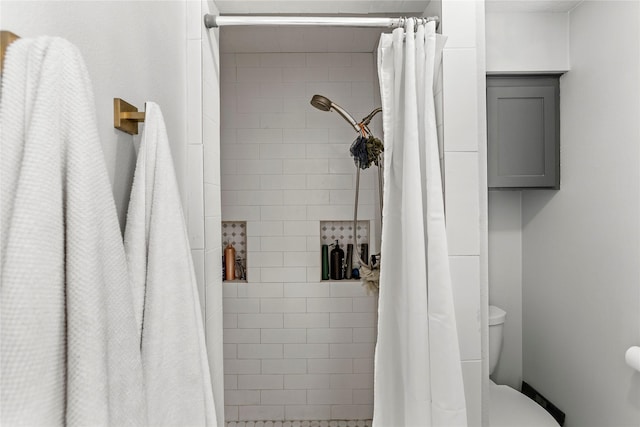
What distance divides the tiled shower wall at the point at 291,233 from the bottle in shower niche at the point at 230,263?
2.6 inches

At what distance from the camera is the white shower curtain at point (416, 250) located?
1.25 m

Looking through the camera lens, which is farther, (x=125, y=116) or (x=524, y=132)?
(x=524, y=132)

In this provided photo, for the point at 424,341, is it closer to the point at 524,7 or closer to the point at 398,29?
the point at 398,29

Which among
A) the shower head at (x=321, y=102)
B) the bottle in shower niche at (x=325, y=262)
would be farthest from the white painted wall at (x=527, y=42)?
the bottle in shower niche at (x=325, y=262)

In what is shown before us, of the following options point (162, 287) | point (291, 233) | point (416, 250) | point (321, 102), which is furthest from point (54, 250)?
point (291, 233)

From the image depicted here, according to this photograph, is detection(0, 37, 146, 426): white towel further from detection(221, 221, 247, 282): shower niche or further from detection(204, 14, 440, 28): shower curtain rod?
Result: detection(221, 221, 247, 282): shower niche

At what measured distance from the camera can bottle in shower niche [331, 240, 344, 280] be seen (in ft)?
9.00

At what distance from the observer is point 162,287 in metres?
0.80

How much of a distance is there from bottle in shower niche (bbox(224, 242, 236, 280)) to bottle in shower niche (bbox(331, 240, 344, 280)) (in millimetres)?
593

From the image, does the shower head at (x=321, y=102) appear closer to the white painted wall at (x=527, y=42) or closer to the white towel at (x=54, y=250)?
the white painted wall at (x=527, y=42)

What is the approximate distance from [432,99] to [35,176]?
106cm

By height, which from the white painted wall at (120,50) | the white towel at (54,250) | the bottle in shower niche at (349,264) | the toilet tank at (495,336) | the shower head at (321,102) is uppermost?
the shower head at (321,102)

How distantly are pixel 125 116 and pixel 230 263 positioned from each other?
6.46 feet

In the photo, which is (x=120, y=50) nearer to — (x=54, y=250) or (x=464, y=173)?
(x=54, y=250)
